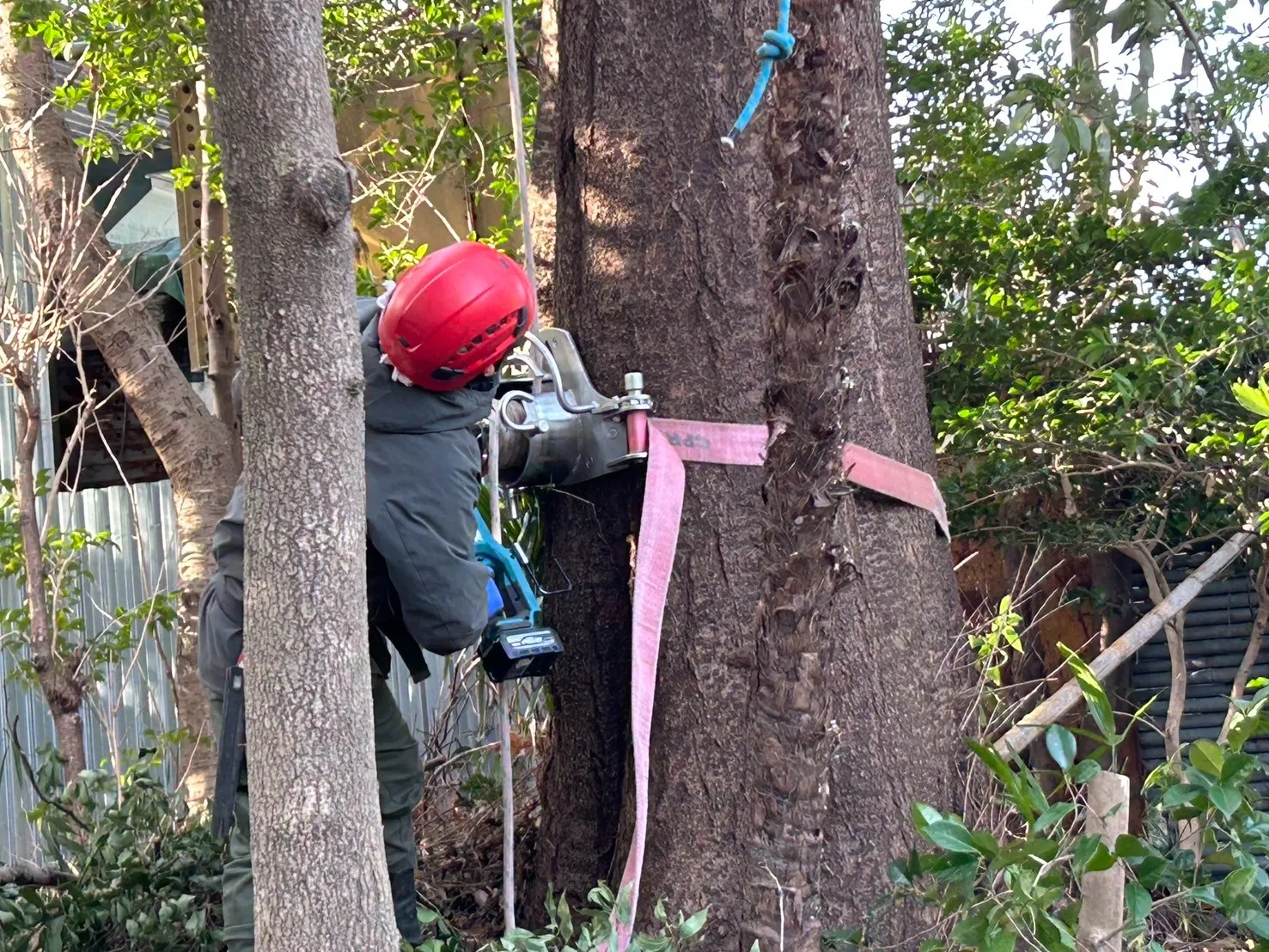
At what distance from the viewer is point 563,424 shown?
3.13 meters

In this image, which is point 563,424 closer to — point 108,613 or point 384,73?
point 384,73

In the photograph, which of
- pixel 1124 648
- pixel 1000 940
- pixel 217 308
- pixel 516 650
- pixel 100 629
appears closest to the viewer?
pixel 1000 940

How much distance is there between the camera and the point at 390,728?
10.6 feet

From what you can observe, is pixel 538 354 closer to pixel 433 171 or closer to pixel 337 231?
pixel 337 231

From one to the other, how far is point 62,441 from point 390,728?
548 centimetres

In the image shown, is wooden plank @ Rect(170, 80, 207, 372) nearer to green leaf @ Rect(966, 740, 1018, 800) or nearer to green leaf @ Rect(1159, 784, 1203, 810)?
green leaf @ Rect(966, 740, 1018, 800)

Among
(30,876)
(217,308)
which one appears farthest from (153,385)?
(30,876)

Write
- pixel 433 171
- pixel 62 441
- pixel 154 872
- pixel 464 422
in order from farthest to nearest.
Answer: pixel 62 441, pixel 433 171, pixel 154 872, pixel 464 422

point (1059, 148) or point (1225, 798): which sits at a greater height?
point (1059, 148)

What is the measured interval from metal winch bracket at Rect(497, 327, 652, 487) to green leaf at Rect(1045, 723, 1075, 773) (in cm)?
106

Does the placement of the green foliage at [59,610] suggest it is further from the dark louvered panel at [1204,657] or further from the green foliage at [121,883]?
the dark louvered panel at [1204,657]

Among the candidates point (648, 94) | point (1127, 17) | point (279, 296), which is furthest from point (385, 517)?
point (1127, 17)

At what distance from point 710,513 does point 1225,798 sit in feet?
3.96

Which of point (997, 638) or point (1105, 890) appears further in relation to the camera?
point (997, 638)
